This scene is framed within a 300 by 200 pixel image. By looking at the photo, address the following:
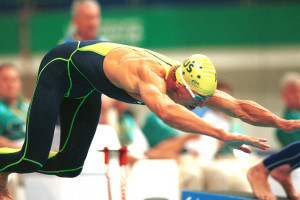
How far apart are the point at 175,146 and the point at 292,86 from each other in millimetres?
1531

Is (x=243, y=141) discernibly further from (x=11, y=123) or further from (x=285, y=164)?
(x=11, y=123)

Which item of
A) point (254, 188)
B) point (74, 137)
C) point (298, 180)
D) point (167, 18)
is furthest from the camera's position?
point (167, 18)

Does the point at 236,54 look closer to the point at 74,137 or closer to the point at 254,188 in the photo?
the point at 254,188

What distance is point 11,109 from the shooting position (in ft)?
19.5

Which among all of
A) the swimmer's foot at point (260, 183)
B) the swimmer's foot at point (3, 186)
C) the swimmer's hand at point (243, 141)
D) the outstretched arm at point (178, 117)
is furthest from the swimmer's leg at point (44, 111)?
the swimmer's foot at point (260, 183)

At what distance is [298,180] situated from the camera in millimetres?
5211

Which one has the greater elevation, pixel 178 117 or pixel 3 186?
pixel 178 117

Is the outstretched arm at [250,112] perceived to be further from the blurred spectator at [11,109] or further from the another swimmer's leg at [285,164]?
the blurred spectator at [11,109]

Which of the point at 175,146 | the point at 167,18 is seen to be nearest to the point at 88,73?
the point at 175,146

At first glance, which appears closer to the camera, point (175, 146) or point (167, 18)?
point (175, 146)

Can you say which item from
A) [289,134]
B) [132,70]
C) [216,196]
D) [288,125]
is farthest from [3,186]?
[289,134]

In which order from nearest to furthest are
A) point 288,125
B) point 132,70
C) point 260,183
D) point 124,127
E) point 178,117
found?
1. point 178,117
2. point 132,70
3. point 288,125
4. point 260,183
5. point 124,127

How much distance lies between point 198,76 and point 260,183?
1.65 metres

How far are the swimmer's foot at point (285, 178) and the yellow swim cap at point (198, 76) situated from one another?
5.45ft
